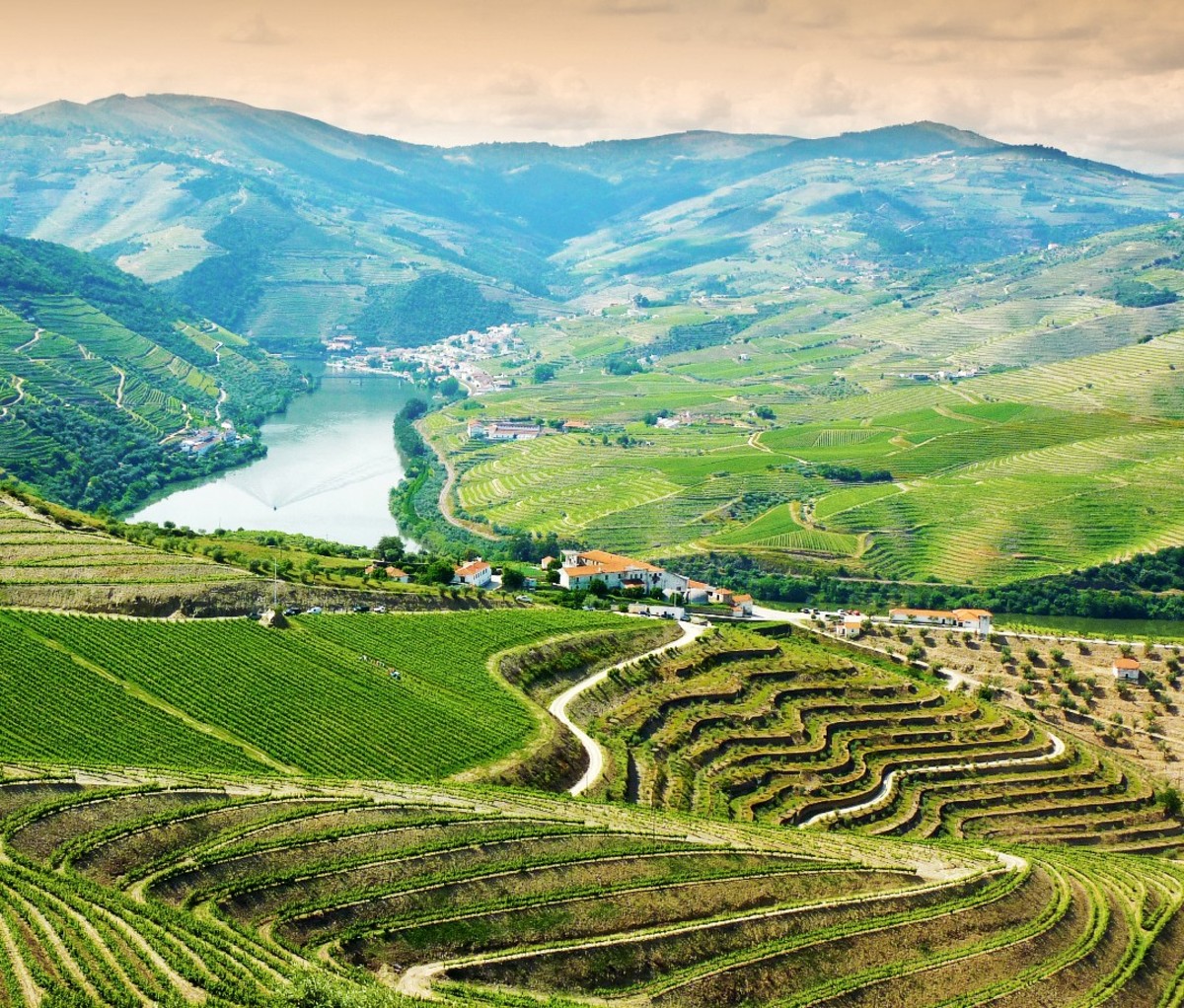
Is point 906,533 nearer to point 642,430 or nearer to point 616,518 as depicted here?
point 616,518

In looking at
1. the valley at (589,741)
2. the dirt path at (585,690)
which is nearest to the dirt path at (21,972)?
the valley at (589,741)

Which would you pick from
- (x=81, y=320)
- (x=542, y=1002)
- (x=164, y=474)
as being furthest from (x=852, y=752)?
(x=81, y=320)

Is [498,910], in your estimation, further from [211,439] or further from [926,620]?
[211,439]

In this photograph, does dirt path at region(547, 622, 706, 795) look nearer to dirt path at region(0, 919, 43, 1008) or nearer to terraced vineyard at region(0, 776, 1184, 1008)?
terraced vineyard at region(0, 776, 1184, 1008)

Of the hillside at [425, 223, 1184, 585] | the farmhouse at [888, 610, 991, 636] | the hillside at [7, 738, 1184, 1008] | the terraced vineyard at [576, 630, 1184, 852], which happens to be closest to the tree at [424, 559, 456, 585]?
the terraced vineyard at [576, 630, 1184, 852]

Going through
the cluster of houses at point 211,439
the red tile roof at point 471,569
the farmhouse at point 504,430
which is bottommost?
the red tile roof at point 471,569

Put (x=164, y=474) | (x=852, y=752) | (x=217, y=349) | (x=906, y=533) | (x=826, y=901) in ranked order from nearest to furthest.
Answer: (x=826, y=901) → (x=852, y=752) → (x=906, y=533) → (x=164, y=474) → (x=217, y=349)

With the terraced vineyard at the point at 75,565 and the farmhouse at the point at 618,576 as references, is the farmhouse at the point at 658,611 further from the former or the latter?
the terraced vineyard at the point at 75,565
